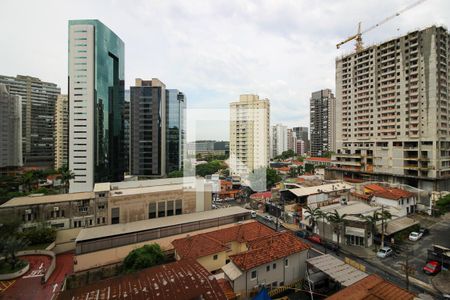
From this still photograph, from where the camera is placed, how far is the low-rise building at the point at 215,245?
747 inches

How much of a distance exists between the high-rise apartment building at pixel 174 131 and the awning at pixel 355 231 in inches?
2472

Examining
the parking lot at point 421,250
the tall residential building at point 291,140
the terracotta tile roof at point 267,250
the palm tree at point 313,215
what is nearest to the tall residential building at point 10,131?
the terracotta tile roof at point 267,250

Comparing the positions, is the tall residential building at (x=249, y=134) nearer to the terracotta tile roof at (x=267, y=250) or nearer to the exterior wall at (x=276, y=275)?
the terracotta tile roof at (x=267, y=250)

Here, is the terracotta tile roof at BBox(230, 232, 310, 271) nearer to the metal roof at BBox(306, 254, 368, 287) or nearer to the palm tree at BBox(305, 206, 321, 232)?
the metal roof at BBox(306, 254, 368, 287)

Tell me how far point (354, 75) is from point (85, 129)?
236 feet

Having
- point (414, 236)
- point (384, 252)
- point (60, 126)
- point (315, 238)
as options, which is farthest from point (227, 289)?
point (60, 126)

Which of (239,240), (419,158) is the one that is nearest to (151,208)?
(239,240)

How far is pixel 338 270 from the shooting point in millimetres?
16188

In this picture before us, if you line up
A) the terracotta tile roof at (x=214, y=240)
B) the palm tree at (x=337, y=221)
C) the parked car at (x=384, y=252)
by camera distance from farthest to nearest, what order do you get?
the palm tree at (x=337, y=221) < the parked car at (x=384, y=252) < the terracotta tile roof at (x=214, y=240)

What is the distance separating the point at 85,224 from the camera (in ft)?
87.1

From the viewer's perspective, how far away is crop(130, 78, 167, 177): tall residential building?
237ft

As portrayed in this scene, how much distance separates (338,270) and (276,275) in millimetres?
4489

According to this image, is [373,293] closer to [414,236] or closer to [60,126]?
[414,236]

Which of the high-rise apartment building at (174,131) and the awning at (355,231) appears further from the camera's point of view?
the high-rise apartment building at (174,131)
